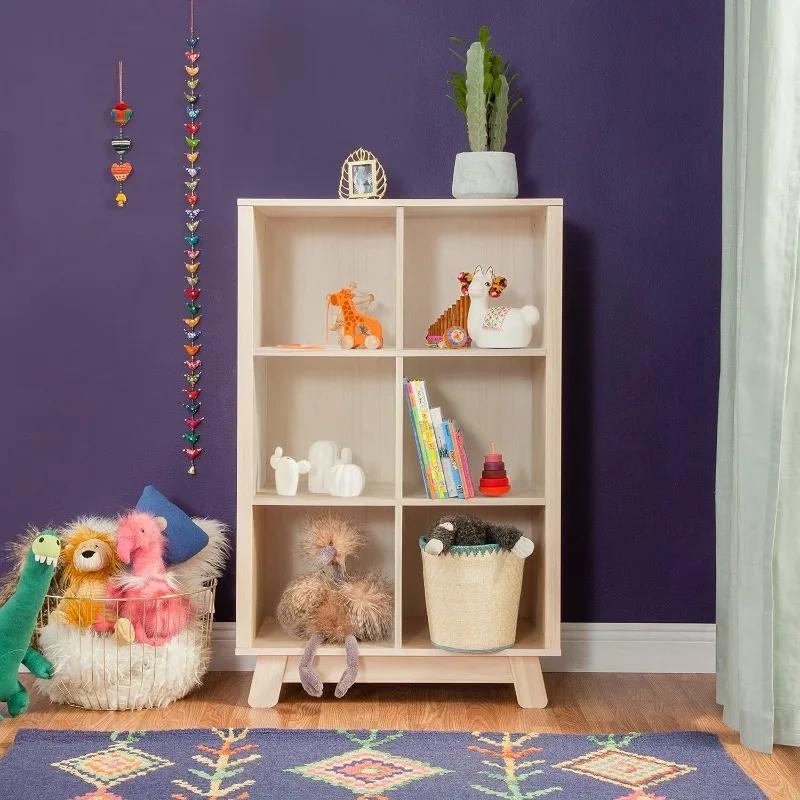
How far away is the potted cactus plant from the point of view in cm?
250

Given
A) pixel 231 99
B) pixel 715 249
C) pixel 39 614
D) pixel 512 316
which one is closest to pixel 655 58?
pixel 715 249

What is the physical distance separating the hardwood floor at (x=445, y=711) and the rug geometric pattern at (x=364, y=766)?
0.26ft

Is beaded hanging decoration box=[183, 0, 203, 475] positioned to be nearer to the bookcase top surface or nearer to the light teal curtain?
the bookcase top surface

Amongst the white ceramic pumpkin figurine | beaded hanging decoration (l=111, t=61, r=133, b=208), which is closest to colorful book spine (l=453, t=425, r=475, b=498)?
the white ceramic pumpkin figurine

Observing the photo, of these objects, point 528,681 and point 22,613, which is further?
point 528,681

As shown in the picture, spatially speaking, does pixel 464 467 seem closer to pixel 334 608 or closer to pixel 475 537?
pixel 475 537

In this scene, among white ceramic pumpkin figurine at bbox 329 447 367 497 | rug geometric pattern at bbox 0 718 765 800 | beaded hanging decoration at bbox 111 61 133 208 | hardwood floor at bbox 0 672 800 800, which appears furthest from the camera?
beaded hanging decoration at bbox 111 61 133 208

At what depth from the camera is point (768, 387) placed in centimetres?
211

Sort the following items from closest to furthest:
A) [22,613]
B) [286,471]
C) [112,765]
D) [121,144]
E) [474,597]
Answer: [112,765]
[22,613]
[474,597]
[286,471]
[121,144]

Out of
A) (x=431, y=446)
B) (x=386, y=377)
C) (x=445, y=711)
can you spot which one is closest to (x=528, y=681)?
(x=445, y=711)

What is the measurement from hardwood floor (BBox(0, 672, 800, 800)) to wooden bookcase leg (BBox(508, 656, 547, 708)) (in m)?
0.03

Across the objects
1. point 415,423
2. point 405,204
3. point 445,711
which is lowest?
point 445,711

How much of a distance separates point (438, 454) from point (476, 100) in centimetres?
85

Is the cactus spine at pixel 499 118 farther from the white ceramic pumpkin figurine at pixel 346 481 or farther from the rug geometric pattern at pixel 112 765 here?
the rug geometric pattern at pixel 112 765
